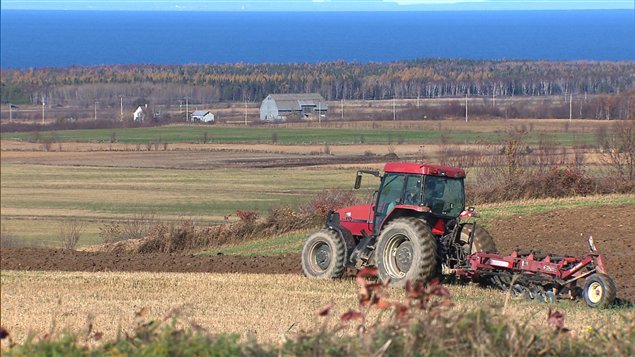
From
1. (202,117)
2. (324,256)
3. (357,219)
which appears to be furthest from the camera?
(202,117)

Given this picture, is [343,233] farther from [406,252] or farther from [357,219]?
[406,252]

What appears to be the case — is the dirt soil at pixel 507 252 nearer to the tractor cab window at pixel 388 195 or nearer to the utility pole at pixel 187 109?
the tractor cab window at pixel 388 195

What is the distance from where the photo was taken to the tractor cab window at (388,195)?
16.9 m

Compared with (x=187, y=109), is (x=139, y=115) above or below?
below

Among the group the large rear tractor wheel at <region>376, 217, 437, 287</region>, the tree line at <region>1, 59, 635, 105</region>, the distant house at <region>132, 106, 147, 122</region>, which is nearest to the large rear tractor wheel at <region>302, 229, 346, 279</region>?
the large rear tractor wheel at <region>376, 217, 437, 287</region>

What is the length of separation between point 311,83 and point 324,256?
110052mm

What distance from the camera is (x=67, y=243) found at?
30.8 metres

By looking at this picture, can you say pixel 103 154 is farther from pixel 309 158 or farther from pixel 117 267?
pixel 117 267

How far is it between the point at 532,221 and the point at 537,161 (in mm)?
14255

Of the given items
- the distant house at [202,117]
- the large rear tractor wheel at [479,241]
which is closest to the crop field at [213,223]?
the large rear tractor wheel at [479,241]

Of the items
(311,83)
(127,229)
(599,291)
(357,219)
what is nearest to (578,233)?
(357,219)

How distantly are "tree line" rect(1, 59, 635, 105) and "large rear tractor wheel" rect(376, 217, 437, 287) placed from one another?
8308 centimetres

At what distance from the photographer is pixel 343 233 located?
18.0 metres

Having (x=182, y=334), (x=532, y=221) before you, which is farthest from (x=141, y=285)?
(x=532, y=221)
